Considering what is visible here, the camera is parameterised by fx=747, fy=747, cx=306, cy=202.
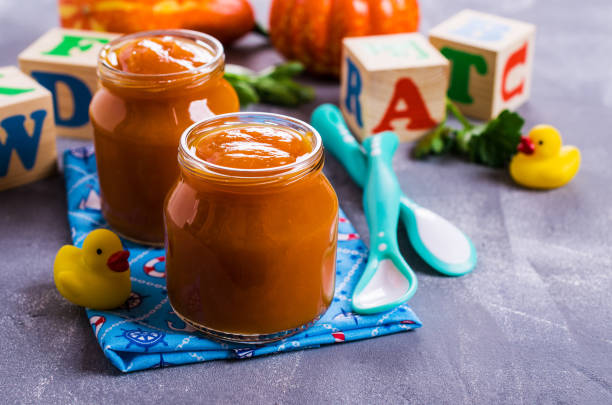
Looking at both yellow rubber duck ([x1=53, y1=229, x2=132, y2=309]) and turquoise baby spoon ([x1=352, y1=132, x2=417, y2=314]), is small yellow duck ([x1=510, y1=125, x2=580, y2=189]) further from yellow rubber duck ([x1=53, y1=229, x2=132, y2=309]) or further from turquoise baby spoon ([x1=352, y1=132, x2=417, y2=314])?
yellow rubber duck ([x1=53, y1=229, x2=132, y2=309])

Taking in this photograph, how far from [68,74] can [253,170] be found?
0.79 m

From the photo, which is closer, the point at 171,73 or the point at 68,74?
the point at 171,73

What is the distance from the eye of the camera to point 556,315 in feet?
3.53

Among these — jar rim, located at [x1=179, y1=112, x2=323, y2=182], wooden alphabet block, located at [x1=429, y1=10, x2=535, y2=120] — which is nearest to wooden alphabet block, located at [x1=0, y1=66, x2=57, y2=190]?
jar rim, located at [x1=179, y1=112, x2=323, y2=182]

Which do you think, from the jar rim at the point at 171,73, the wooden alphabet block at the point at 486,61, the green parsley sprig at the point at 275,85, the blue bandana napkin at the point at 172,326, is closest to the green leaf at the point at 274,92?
the green parsley sprig at the point at 275,85

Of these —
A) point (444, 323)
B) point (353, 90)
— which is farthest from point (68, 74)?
point (444, 323)

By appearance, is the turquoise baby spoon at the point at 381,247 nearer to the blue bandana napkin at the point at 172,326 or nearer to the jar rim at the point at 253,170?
the blue bandana napkin at the point at 172,326

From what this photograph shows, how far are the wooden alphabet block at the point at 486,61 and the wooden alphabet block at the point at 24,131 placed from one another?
85 centimetres

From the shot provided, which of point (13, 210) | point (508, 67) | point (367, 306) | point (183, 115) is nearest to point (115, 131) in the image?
point (183, 115)

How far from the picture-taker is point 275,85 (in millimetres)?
1682

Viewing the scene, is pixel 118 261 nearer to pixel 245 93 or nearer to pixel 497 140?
pixel 245 93

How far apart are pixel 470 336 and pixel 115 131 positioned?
59cm

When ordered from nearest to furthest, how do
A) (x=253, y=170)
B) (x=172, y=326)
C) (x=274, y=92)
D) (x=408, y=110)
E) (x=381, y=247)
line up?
(x=253, y=170) → (x=172, y=326) → (x=381, y=247) → (x=408, y=110) → (x=274, y=92)

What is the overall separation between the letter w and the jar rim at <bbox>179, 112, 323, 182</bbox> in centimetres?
52
